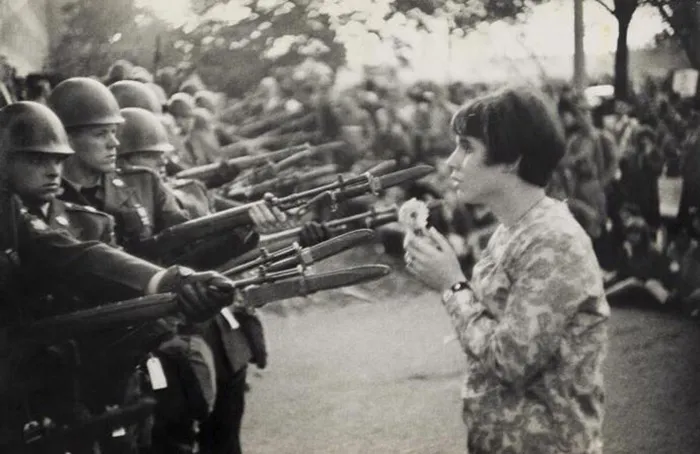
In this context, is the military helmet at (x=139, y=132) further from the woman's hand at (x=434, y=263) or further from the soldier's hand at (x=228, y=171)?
the woman's hand at (x=434, y=263)

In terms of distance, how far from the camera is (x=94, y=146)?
221 cm

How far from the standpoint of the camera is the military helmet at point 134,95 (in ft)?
7.99

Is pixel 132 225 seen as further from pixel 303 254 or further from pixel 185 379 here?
pixel 303 254

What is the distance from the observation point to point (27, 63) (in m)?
2.32

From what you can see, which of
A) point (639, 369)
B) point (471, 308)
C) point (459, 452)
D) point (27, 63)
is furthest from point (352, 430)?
point (27, 63)

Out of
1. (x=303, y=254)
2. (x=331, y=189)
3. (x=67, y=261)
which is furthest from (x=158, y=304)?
(x=331, y=189)

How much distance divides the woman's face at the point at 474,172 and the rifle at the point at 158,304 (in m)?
0.49

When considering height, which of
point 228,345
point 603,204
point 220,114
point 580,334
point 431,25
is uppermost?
point 431,25

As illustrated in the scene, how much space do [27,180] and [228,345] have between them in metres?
0.78

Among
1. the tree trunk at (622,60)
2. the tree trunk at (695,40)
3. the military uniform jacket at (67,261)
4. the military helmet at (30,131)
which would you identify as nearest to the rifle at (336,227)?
the military uniform jacket at (67,261)

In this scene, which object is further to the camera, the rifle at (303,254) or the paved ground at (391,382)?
the paved ground at (391,382)

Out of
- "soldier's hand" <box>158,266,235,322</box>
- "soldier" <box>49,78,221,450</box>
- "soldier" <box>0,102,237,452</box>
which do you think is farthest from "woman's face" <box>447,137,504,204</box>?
"soldier" <box>49,78,221,450</box>

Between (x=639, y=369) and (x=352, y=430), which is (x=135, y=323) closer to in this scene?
(x=352, y=430)

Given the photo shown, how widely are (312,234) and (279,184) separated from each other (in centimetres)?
22
